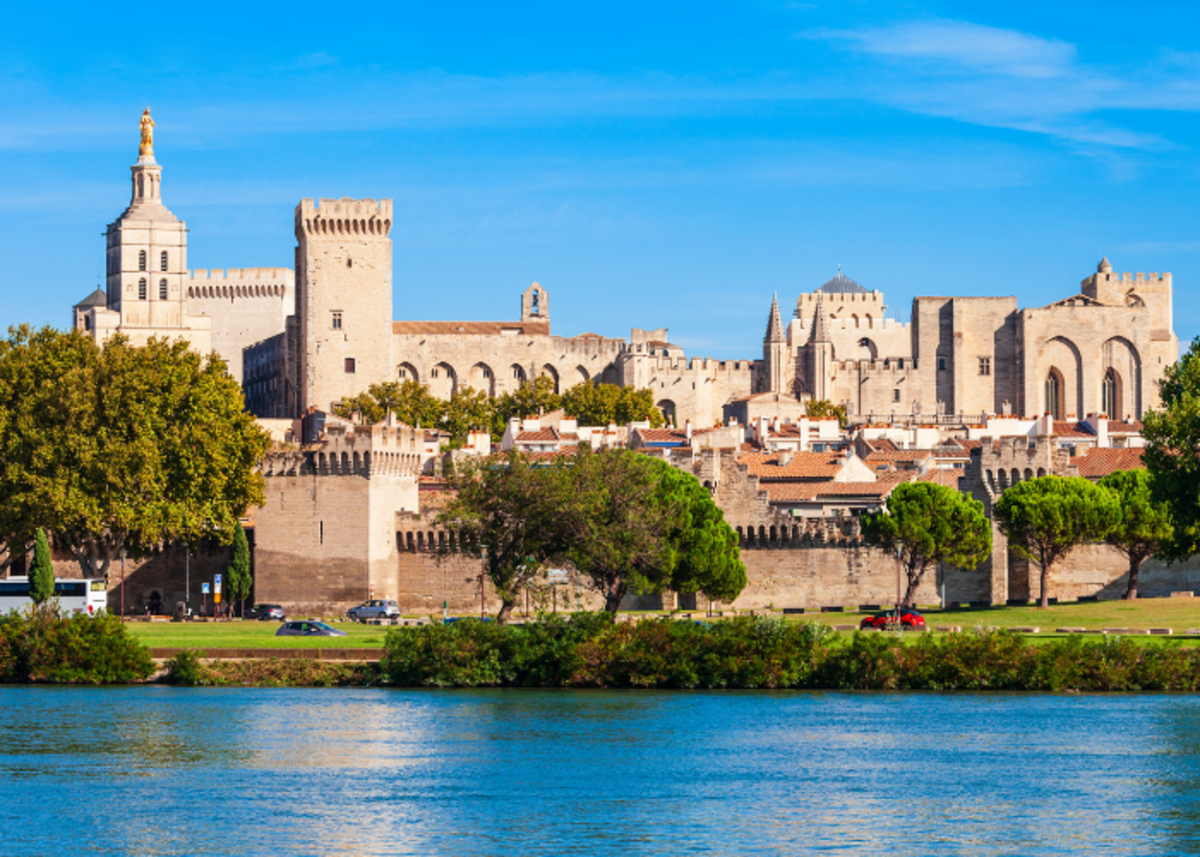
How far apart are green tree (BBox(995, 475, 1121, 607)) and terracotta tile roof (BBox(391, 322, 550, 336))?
71.7m

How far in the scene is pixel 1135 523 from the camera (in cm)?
6369

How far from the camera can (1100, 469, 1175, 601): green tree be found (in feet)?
208

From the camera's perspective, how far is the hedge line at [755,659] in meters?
44.9

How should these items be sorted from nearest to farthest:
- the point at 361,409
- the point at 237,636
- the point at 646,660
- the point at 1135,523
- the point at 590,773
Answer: the point at 590,773 < the point at 646,660 < the point at 237,636 < the point at 1135,523 < the point at 361,409

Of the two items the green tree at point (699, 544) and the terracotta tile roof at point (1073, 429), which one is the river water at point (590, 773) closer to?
the green tree at point (699, 544)

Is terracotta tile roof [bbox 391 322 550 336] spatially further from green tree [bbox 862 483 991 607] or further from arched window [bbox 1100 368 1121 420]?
green tree [bbox 862 483 991 607]

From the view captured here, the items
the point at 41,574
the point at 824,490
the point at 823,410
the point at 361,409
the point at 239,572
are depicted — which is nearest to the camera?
the point at 41,574

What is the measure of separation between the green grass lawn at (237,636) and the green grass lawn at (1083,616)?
41.7 ft

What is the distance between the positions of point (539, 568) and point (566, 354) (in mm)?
77988

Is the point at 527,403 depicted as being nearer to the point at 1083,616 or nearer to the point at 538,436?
the point at 538,436

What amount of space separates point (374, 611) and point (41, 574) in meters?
10.3

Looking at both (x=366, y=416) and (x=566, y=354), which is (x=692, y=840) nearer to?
(x=366, y=416)

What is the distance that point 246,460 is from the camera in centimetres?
6369

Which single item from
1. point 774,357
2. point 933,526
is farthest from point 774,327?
point 933,526
